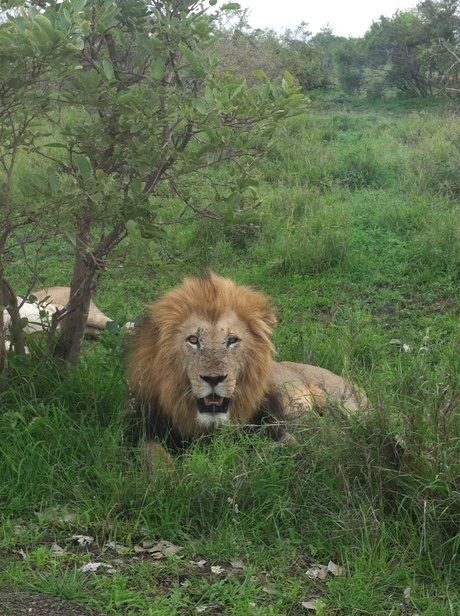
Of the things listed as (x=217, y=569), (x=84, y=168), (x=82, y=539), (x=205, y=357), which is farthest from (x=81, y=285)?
(x=217, y=569)

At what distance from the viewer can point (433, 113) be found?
12773 mm

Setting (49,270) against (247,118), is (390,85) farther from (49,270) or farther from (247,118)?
(247,118)

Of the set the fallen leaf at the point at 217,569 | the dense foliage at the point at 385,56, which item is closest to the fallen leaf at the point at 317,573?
the fallen leaf at the point at 217,569

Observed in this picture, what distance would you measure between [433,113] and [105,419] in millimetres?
10303

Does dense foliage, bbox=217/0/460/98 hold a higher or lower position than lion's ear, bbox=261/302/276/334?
higher

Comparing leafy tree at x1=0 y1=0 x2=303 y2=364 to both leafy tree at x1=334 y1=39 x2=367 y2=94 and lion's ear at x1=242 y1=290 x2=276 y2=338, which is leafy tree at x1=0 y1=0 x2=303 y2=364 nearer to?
lion's ear at x1=242 y1=290 x2=276 y2=338

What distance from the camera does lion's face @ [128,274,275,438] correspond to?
3520 millimetres

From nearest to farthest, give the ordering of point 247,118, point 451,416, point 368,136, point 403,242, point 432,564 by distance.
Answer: point 432,564
point 451,416
point 247,118
point 403,242
point 368,136

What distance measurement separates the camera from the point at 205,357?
3.50 meters

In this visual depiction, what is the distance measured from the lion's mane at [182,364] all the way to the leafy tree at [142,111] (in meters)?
0.37

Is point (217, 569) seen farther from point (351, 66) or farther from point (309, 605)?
point (351, 66)

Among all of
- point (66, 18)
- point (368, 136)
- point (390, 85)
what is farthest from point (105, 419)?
point (390, 85)

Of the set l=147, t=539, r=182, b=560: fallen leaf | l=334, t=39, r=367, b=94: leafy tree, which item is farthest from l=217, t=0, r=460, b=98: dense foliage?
l=147, t=539, r=182, b=560: fallen leaf

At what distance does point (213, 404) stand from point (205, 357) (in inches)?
8.3
